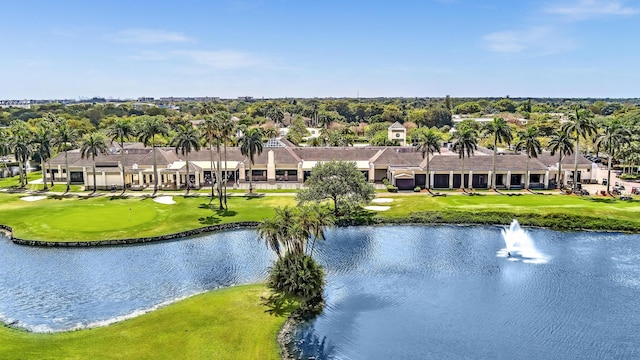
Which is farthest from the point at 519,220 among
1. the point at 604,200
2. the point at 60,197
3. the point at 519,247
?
the point at 60,197

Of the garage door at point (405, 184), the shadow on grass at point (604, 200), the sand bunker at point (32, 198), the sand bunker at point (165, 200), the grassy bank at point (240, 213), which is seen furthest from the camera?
the garage door at point (405, 184)

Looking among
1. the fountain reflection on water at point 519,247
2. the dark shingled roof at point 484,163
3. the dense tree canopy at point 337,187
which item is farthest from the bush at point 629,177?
the dense tree canopy at point 337,187

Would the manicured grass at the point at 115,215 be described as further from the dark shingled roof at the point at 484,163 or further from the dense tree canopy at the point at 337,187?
the dark shingled roof at the point at 484,163

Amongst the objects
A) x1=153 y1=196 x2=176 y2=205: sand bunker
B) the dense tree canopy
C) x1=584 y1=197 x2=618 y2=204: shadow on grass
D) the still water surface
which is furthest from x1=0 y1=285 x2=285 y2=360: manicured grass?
x1=584 y1=197 x2=618 y2=204: shadow on grass

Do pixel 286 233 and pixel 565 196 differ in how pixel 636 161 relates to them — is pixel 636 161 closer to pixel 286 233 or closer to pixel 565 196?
pixel 565 196

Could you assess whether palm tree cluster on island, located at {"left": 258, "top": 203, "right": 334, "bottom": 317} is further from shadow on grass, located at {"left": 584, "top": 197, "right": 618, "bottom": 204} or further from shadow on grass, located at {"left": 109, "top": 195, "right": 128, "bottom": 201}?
shadow on grass, located at {"left": 584, "top": 197, "right": 618, "bottom": 204}
